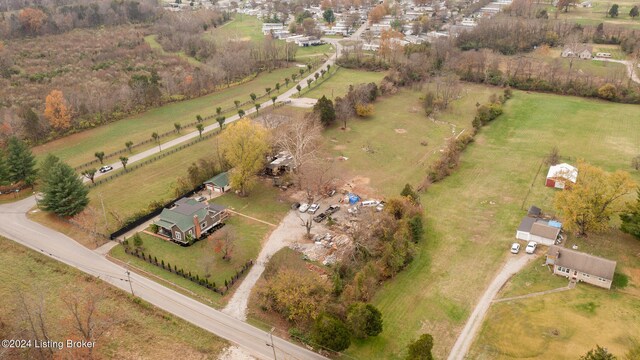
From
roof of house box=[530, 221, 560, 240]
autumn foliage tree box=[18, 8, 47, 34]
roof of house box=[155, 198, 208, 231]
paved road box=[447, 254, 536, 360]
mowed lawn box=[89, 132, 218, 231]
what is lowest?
paved road box=[447, 254, 536, 360]

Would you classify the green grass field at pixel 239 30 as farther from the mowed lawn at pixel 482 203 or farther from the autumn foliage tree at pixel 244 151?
the autumn foliage tree at pixel 244 151

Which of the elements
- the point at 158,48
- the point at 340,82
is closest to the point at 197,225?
the point at 340,82

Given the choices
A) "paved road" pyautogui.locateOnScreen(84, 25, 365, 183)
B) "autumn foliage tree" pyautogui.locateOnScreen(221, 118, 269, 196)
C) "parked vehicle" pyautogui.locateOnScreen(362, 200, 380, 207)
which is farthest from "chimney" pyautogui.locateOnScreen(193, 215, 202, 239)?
"paved road" pyautogui.locateOnScreen(84, 25, 365, 183)

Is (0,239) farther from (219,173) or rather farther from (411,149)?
(411,149)

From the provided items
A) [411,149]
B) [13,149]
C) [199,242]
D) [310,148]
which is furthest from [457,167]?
[13,149]

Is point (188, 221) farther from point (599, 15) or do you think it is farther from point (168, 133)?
point (599, 15)

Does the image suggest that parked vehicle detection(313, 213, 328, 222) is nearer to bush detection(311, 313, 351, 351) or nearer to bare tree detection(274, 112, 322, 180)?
bare tree detection(274, 112, 322, 180)
